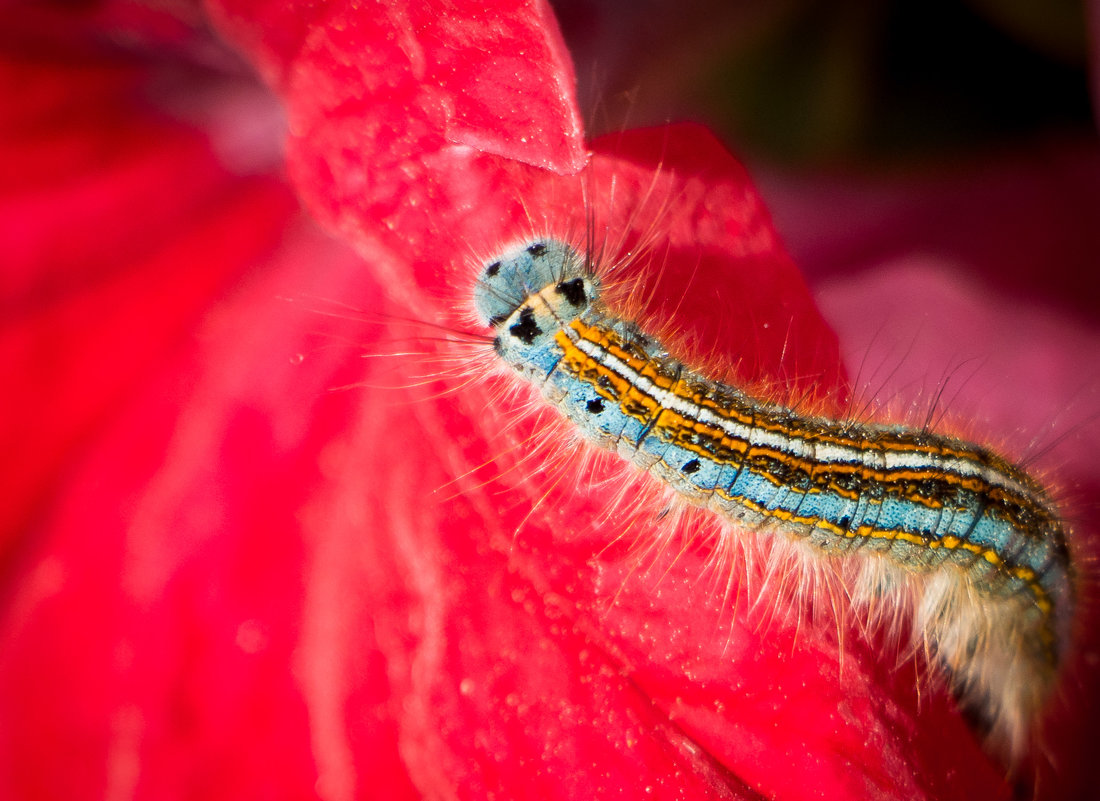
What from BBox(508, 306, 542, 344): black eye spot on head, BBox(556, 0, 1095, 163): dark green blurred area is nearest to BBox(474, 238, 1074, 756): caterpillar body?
BBox(508, 306, 542, 344): black eye spot on head

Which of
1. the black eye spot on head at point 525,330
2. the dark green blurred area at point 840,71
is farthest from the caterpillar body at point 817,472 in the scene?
the dark green blurred area at point 840,71

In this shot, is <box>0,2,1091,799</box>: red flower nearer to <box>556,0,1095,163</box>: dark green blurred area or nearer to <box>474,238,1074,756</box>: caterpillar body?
<box>474,238,1074,756</box>: caterpillar body

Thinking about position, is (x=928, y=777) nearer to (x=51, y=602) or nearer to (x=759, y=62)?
(x=51, y=602)

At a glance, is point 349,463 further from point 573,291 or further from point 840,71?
point 840,71

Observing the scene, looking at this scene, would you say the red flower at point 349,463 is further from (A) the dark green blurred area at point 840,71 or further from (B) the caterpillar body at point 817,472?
(A) the dark green blurred area at point 840,71

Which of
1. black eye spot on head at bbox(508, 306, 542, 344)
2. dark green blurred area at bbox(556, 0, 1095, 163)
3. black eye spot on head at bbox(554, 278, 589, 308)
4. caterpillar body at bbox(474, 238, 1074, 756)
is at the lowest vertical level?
caterpillar body at bbox(474, 238, 1074, 756)

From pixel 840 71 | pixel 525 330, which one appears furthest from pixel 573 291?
pixel 840 71

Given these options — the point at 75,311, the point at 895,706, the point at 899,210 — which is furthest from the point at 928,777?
the point at 75,311
